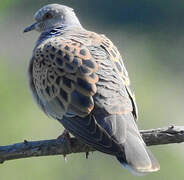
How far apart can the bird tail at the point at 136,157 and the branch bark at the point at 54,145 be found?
113 millimetres

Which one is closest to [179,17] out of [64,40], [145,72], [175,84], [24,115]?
[175,84]

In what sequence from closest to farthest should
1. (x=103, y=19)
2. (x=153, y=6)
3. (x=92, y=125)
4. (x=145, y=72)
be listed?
(x=92, y=125) → (x=145, y=72) → (x=103, y=19) → (x=153, y=6)

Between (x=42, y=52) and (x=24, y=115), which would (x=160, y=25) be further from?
(x=42, y=52)

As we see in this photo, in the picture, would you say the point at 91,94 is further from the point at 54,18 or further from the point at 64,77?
the point at 54,18

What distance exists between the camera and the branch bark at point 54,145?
845 cm

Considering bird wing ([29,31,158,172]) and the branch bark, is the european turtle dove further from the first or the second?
the branch bark

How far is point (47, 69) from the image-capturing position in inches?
362

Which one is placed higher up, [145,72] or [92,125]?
[92,125]

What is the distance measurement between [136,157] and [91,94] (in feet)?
2.31

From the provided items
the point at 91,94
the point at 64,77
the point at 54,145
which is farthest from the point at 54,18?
the point at 54,145

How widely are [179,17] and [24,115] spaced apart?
1377cm

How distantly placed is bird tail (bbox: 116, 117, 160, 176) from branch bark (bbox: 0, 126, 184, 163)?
113mm

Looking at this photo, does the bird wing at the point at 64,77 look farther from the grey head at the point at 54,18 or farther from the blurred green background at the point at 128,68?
the blurred green background at the point at 128,68

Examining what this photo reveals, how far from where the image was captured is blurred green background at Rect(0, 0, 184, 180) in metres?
15.8
